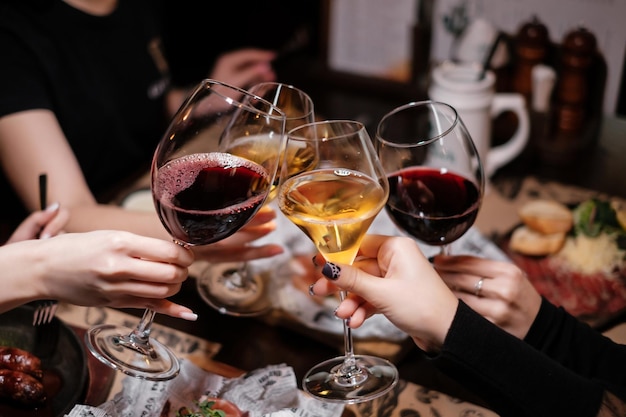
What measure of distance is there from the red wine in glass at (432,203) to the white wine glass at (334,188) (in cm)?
13

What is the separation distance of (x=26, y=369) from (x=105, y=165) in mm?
965

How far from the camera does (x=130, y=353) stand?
3.57 ft

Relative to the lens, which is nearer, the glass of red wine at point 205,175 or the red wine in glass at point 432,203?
the glass of red wine at point 205,175

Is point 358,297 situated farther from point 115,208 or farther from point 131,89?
point 131,89

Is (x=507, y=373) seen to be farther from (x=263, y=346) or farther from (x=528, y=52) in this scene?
(x=528, y=52)

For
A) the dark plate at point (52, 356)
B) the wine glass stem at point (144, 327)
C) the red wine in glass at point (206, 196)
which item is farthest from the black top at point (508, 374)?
the dark plate at point (52, 356)

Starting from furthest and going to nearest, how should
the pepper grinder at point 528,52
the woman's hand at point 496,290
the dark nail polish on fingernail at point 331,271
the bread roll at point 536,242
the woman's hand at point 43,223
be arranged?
the pepper grinder at point 528,52 < the bread roll at point 536,242 < the woman's hand at point 43,223 < the woman's hand at point 496,290 < the dark nail polish on fingernail at point 331,271

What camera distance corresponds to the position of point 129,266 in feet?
3.06

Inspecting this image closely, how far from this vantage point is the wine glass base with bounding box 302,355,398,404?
41.4 inches

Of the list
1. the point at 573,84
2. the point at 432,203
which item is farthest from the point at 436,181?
the point at 573,84

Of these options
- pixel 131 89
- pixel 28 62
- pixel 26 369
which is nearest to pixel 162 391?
pixel 26 369

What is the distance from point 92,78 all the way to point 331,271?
121cm

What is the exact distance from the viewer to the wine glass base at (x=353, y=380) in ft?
3.45

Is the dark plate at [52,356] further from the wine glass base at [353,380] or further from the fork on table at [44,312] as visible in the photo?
the wine glass base at [353,380]
